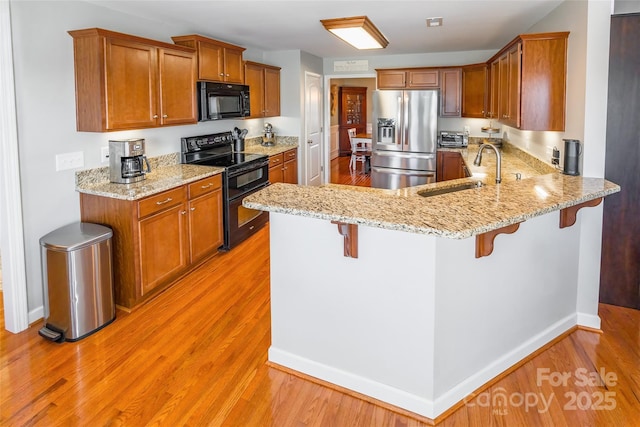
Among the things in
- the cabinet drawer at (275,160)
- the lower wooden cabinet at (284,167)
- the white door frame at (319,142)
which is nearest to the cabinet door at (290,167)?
the lower wooden cabinet at (284,167)

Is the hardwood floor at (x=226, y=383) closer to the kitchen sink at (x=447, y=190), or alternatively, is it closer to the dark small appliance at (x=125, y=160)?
the dark small appliance at (x=125, y=160)

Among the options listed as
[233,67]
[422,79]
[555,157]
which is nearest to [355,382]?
[555,157]

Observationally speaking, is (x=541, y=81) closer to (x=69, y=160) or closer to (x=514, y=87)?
(x=514, y=87)

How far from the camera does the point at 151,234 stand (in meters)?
3.44

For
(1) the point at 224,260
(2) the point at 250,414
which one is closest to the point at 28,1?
(1) the point at 224,260

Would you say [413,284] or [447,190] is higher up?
[447,190]

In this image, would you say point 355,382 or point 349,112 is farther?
point 349,112

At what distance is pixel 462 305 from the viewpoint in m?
2.18

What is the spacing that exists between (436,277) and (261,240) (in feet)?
10.9

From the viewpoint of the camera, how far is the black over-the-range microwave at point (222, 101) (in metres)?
4.55

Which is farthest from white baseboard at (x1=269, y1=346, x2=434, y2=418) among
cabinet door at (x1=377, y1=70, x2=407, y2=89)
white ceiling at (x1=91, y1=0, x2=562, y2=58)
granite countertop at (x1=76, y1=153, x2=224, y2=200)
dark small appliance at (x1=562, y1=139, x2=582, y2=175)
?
cabinet door at (x1=377, y1=70, x2=407, y2=89)

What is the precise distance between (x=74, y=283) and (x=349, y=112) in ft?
34.6

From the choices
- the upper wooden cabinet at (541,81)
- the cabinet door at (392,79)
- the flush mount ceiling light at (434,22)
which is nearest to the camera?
the upper wooden cabinet at (541,81)

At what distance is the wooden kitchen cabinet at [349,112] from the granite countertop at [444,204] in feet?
32.5
